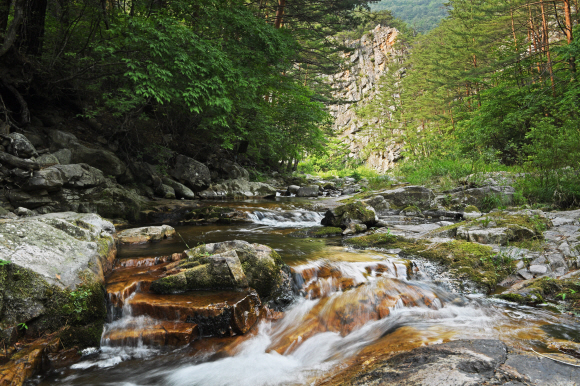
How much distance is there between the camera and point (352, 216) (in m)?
7.91

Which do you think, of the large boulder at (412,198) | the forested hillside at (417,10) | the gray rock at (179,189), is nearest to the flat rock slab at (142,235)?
the gray rock at (179,189)

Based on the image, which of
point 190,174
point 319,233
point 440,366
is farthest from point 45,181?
point 440,366

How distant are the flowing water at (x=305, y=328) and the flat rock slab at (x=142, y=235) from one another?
1.24 meters

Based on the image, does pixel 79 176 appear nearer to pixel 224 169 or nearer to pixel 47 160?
pixel 47 160

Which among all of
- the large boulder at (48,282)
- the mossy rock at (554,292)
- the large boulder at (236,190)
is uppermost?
the large boulder at (236,190)

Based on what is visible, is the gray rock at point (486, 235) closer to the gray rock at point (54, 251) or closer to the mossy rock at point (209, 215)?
the mossy rock at point (209, 215)

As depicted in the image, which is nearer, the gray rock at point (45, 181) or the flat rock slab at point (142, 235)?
the flat rock slab at point (142, 235)

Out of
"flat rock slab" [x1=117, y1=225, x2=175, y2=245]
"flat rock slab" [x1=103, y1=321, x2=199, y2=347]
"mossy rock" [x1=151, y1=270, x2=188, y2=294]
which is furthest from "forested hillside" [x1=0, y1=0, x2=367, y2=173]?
"flat rock slab" [x1=103, y1=321, x2=199, y2=347]

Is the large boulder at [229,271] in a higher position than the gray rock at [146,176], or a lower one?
lower

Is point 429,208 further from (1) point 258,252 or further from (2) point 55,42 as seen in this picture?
(2) point 55,42

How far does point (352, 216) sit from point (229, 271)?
4802 millimetres

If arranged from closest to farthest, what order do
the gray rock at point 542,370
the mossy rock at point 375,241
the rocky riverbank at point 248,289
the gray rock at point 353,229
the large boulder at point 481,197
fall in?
the gray rock at point 542,370 → the rocky riverbank at point 248,289 → the mossy rock at point 375,241 → the gray rock at point 353,229 → the large boulder at point 481,197

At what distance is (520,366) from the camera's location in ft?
6.54

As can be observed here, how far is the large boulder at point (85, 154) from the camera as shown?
8.80 meters
